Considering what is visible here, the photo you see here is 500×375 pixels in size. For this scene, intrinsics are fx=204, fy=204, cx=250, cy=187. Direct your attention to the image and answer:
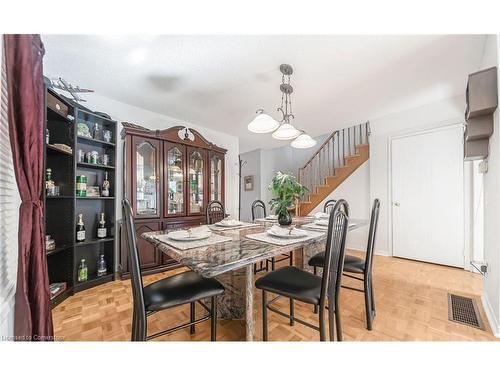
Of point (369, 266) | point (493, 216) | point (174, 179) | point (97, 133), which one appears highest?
point (97, 133)

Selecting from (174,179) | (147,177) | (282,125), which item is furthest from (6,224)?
(282,125)

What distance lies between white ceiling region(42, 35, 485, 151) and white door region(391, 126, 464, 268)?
61 centimetres

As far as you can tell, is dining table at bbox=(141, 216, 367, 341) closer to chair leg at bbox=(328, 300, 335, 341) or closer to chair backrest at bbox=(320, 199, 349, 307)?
chair backrest at bbox=(320, 199, 349, 307)

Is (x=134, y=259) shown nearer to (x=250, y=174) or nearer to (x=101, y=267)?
(x=101, y=267)

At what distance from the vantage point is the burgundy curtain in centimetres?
105

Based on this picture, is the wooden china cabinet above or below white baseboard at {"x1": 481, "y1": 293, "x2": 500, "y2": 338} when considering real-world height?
above

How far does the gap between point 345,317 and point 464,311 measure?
1.04 metres

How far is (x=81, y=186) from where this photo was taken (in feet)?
7.12

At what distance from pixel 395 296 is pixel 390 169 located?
6.77ft

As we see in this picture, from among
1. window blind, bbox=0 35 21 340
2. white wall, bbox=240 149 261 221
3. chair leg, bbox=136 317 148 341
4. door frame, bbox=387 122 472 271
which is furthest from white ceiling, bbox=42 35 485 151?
white wall, bbox=240 149 261 221

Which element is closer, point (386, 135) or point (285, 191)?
point (285, 191)

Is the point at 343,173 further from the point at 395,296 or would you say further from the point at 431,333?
the point at 431,333

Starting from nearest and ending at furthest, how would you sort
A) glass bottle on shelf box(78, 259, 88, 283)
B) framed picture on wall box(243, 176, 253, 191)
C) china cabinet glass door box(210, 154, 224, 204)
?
glass bottle on shelf box(78, 259, 88, 283) < china cabinet glass door box(210, 154, 224, 204) < framed picture on wall box(243, 176, 253, 191)

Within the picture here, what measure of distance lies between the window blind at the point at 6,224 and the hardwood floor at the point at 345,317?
48cm
